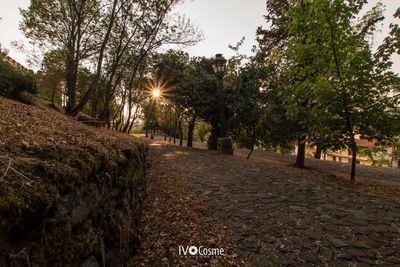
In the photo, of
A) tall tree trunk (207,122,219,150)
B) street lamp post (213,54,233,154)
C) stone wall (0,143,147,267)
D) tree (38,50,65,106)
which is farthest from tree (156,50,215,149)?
stone wall (0,143,147,267)

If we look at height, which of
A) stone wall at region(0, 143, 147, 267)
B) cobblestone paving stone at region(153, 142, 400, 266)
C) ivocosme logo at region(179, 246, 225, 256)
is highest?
stone wall at region(0, 143, 147, 267)

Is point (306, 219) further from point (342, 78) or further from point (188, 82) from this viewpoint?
point (188, 82)

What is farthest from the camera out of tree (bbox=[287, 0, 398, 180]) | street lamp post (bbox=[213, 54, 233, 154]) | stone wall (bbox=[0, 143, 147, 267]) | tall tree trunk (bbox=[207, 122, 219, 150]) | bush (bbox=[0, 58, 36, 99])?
tall tree trunk (bbox=[207, 122, 219, 150])

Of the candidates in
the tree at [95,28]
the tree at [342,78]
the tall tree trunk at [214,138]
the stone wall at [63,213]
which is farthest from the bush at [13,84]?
the tall tree trunk at [214,138]

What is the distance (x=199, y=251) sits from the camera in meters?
3.98

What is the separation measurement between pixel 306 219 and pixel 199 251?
229 centimetres

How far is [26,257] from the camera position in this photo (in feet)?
4.96

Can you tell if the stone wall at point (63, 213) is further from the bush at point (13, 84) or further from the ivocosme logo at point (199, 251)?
the bush at point (13, 84)

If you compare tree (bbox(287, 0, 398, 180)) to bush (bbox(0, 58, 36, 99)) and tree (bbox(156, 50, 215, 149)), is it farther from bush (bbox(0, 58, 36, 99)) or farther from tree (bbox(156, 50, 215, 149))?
tree (bbox(156, 50, 215, 149))

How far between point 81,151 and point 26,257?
4.64 feet

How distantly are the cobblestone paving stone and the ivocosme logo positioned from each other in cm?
37

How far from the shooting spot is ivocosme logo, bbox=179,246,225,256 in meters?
3.91

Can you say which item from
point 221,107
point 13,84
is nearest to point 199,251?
point 13,84

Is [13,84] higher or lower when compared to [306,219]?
higher
